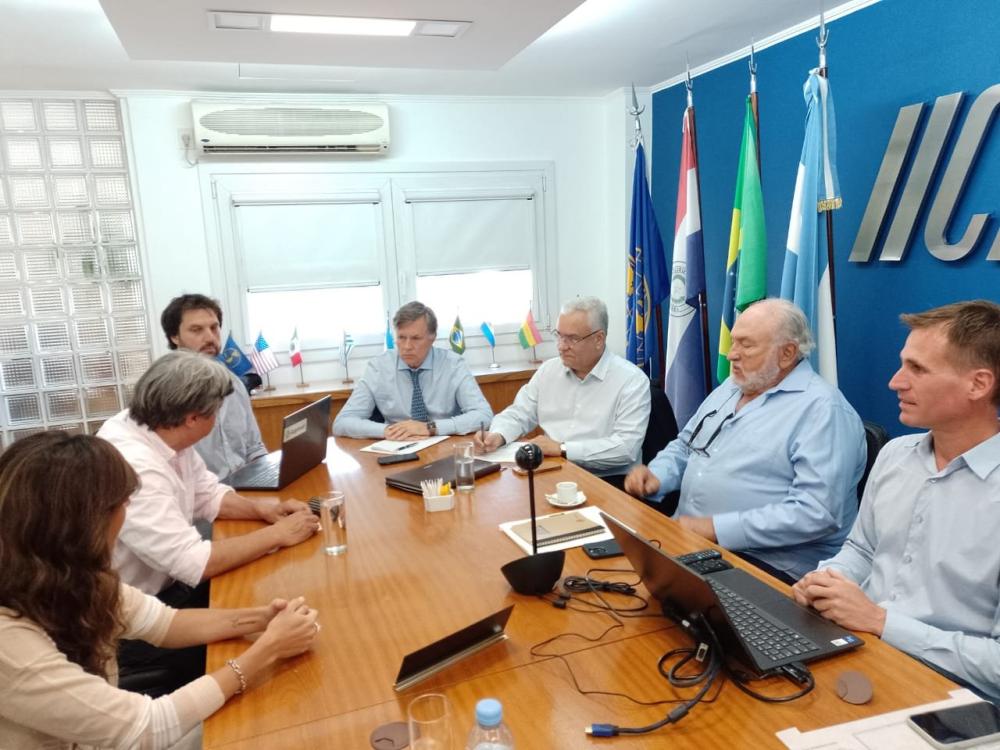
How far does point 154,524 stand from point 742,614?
1.31m

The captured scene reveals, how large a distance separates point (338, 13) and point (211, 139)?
5.67 ft

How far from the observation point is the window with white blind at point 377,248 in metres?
4.30

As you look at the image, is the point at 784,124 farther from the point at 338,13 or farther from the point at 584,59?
the point at 338,13

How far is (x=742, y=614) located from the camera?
4.31ft

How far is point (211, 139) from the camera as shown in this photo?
4012mm

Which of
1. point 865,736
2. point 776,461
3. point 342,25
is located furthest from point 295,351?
point 865,736

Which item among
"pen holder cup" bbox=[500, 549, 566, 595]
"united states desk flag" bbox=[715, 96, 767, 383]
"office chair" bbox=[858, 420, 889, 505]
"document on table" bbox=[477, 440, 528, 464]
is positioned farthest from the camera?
"united states desk flag" bbox=[715, 96, 767, 383]

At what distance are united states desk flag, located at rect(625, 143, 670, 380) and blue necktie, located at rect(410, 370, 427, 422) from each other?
142 cm

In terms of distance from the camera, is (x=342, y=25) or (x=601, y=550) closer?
(x=601, y=550)

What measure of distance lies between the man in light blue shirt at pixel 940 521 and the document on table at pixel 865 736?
0.91 ft

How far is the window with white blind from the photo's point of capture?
430cm

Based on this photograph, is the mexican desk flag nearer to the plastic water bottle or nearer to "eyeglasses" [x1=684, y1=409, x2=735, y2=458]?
"eyeglasses" [x1=684, y1=409, x2=735, y2=458]

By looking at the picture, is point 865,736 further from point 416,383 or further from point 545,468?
point 416,383

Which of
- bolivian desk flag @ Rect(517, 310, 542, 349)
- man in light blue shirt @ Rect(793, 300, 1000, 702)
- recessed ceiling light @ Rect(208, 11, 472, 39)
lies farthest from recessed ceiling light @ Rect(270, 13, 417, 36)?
man in light blue shirt @ Rect(793, 300, 1000, 702)
